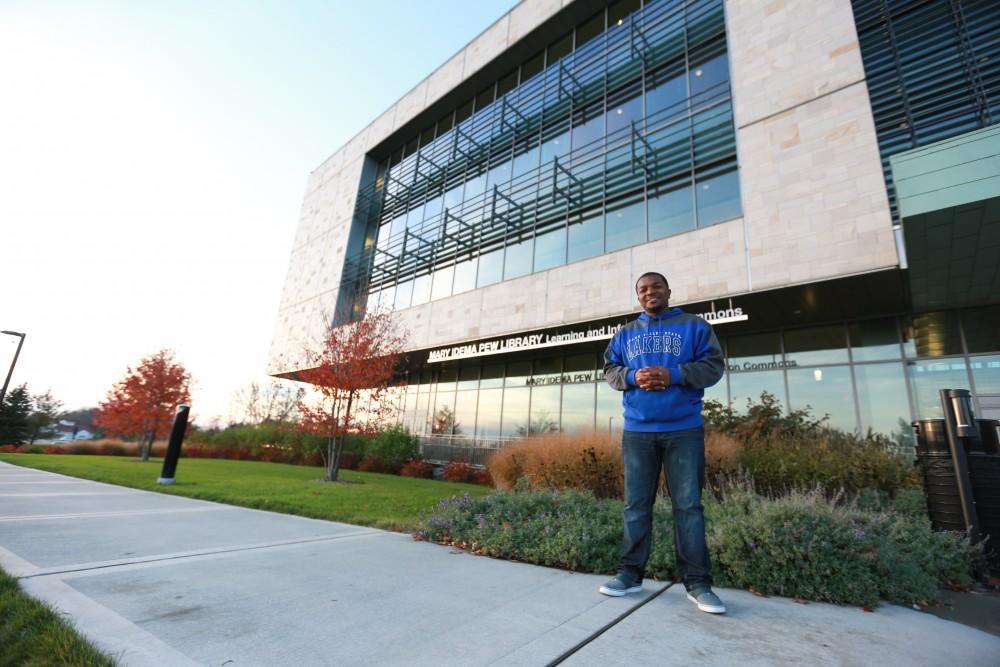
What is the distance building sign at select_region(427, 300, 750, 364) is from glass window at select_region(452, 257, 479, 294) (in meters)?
2.44

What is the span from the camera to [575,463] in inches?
270

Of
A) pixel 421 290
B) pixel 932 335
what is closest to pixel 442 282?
pixel 421 290

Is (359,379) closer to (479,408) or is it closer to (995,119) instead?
(479,408)

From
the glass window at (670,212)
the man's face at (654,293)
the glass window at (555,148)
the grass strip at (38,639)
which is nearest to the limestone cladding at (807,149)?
the glass window at (670,212)

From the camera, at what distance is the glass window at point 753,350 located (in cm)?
1153

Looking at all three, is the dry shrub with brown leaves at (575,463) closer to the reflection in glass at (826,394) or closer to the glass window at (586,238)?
the reflection in glass at (826,394)

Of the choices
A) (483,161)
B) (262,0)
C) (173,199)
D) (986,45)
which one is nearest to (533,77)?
(483,161)

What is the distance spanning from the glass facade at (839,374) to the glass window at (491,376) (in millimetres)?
1853

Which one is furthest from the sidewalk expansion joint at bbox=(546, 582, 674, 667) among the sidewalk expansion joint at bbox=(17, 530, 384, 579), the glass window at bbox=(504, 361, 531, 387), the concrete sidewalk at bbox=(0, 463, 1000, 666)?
the glass window at bbox=(504, 361, 531, 387)

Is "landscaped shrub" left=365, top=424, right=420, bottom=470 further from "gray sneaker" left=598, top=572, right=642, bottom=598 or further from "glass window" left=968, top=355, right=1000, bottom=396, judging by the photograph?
"glass window" left=968, top=355, right=1000, bottom=396

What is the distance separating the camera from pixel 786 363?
11.2m

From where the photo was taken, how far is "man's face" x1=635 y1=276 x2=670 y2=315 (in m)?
2.90

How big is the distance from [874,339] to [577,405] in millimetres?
8109

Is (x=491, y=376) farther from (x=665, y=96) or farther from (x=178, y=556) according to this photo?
→ (x=178, y=556)
